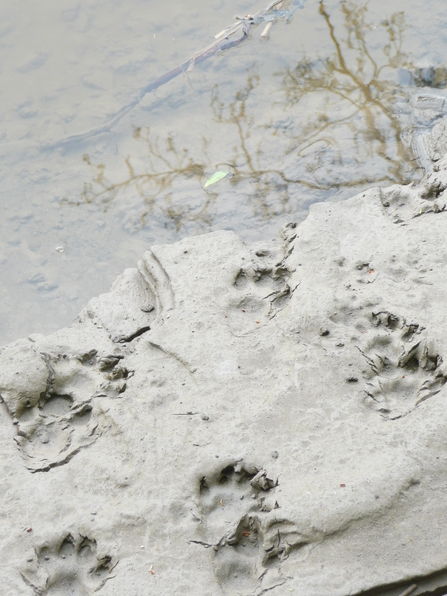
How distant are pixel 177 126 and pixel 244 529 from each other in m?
3.50

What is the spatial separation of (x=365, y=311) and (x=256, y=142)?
2.26m

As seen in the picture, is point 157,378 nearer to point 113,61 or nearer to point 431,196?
point 431,196

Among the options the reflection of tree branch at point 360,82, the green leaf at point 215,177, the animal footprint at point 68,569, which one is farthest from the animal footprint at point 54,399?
the reflection of tree branch at point 360,82

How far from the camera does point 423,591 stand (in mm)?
1827

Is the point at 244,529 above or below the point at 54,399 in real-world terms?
below

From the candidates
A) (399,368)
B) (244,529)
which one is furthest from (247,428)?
(399,368)

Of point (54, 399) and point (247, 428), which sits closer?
point (247, 428)

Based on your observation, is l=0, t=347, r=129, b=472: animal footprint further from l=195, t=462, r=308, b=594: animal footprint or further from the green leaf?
the green leaf

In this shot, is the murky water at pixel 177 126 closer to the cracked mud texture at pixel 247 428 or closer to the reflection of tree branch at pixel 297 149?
the reflection of tree branch at pixel 297 149

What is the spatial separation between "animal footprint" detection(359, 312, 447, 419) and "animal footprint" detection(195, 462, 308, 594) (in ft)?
1.81

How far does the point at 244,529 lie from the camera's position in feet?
6.72

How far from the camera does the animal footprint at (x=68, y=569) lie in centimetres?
201

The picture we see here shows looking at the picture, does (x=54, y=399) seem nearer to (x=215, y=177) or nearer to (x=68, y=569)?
(x=68, y=569)

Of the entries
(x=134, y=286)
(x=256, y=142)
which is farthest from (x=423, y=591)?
(x=256, y=142)
